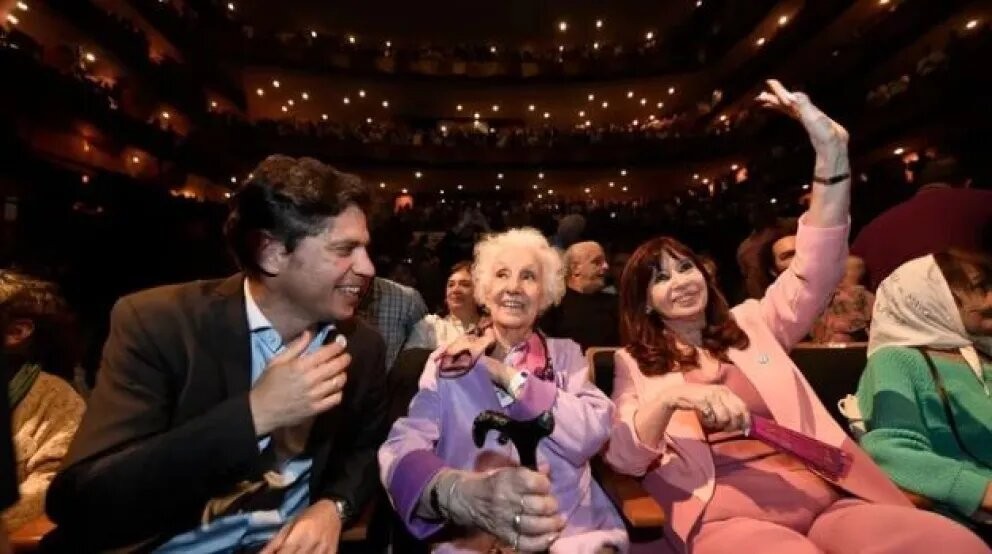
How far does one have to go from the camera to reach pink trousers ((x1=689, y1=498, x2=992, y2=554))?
5.56 feet

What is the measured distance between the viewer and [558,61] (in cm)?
2875

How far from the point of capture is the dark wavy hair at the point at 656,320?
7.54 ft

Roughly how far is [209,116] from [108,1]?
14.8ft

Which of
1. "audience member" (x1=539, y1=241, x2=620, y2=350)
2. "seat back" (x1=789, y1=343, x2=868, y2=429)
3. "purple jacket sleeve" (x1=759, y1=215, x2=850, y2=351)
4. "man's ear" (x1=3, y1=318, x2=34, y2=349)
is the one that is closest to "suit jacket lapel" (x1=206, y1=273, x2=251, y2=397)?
"man's ear" (x1=3, y1=318, x2=34, y2=349)

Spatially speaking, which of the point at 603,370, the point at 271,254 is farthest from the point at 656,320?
the point at 271,254

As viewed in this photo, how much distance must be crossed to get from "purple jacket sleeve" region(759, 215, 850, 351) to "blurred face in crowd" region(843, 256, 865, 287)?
134 cm

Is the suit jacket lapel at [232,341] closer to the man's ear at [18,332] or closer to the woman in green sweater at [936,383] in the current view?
the man's ear at [18,332]

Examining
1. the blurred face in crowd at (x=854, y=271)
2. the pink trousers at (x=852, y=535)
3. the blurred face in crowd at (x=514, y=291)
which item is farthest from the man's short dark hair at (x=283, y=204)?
the blurred face in crowd at (x=854, y=271)

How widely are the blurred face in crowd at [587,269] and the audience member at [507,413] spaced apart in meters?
1.92

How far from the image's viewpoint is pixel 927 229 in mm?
3143

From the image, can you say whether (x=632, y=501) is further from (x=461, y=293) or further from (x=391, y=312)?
(x=461, y=293)

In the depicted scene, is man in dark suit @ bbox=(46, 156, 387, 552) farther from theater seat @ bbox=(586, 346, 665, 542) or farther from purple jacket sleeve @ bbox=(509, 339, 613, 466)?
theater seat @ bbox=(586, 346, 665, 542)

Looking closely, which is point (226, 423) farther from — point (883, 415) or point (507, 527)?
point (883, 415)

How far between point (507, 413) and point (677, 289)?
34.6 inches
